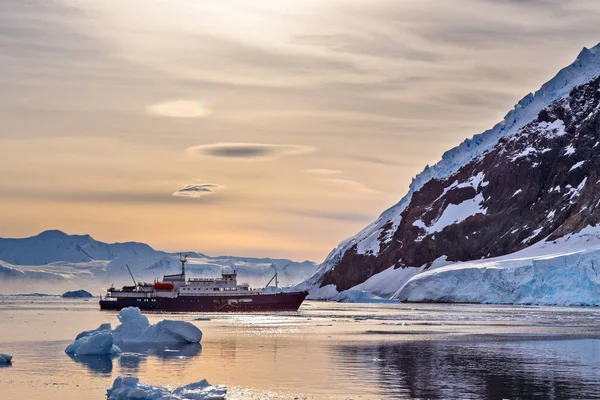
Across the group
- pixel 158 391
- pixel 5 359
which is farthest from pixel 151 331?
pixel 158 391

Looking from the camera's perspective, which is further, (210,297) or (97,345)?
(210,297)

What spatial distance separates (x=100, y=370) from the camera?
170ft

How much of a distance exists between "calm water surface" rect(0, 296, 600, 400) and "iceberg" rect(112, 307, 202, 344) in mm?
1643

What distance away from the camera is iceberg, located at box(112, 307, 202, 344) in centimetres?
6869

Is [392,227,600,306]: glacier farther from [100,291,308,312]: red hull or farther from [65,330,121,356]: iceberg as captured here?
[65,330,121,356]: iceberg

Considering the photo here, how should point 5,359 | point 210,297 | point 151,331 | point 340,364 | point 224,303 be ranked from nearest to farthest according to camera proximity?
point 340,364 → point 5,359 → point 151,331 → point 224,303 → point 210,297

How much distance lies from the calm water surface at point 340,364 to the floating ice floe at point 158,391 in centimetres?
204

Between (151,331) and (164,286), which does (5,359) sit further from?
(164,286)

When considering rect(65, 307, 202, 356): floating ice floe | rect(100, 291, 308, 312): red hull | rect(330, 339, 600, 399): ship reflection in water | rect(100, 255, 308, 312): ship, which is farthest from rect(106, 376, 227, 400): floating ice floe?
rect(100, 291, 308, 312): red hull

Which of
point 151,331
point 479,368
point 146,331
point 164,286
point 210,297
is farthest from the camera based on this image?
point 164,286

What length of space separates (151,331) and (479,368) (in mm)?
27667

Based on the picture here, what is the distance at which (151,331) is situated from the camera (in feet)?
229

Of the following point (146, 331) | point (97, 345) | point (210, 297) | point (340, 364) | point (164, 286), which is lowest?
point (340, 364)

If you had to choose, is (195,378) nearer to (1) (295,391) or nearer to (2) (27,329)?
(1) (295,391)
